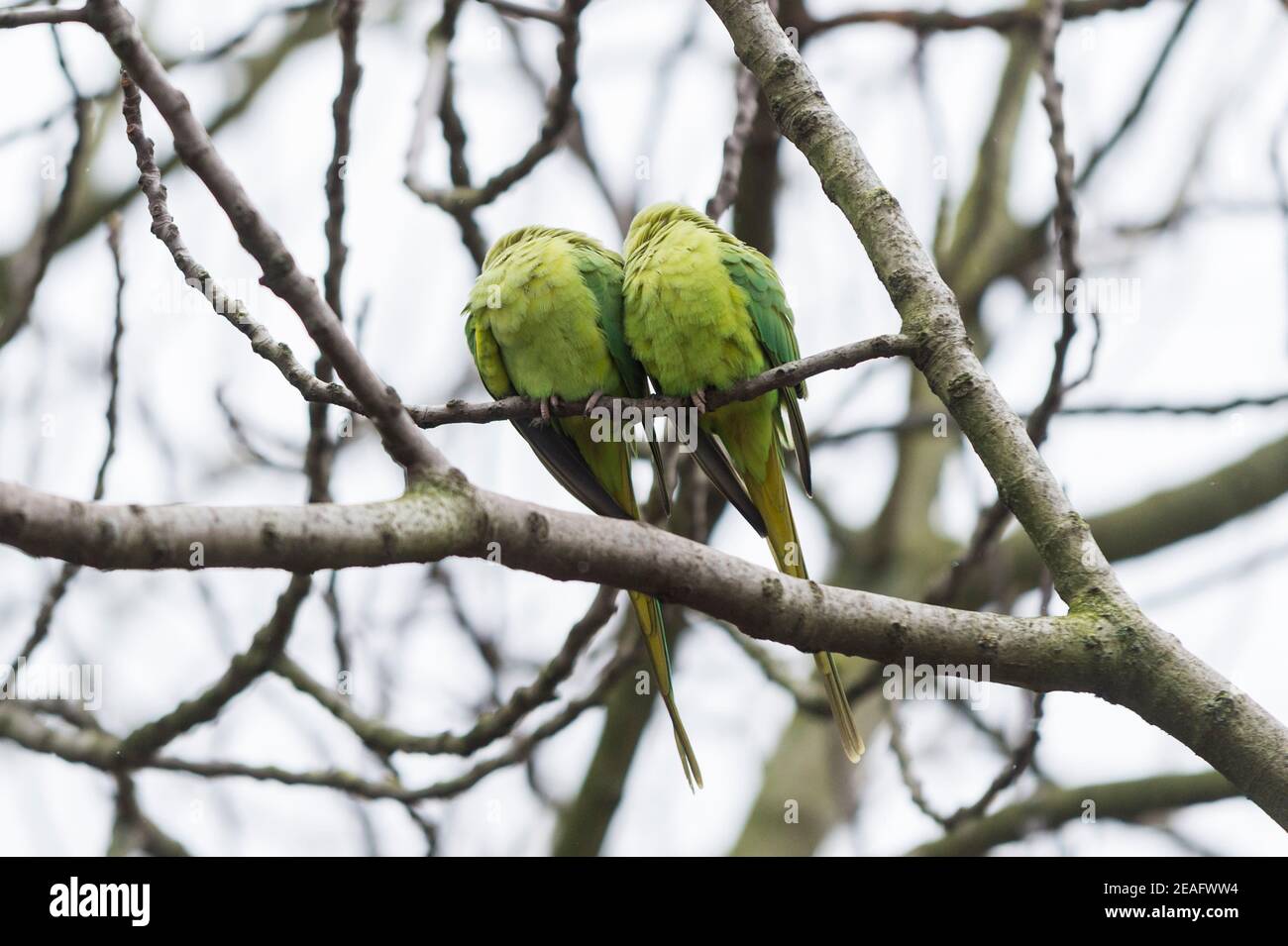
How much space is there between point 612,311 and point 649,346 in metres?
0.29

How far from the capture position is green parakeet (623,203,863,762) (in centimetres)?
427

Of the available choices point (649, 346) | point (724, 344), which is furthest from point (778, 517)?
point (649, 346)

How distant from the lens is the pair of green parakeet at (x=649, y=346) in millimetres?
4297

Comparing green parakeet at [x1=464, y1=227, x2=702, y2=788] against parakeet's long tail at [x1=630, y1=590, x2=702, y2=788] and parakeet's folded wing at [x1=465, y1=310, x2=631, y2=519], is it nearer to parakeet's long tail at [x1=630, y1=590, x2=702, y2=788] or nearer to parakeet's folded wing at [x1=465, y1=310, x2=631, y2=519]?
parakeet's folded wing at [x1=465, y1=310, x2=631, y2=519]

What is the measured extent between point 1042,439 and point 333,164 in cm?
289

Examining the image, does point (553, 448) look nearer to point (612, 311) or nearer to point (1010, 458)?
point (612, 311)

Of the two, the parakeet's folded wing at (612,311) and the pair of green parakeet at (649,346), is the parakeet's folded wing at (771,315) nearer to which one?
the pair of green parakeet at (649,346)

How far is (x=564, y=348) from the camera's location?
4379mm

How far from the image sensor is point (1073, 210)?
4.05 m

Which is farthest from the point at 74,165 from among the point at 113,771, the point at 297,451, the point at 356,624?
the point at 356,624

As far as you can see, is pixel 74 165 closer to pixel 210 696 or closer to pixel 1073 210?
pixel 210 696

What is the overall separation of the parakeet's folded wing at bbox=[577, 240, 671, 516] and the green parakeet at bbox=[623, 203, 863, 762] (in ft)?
0.25

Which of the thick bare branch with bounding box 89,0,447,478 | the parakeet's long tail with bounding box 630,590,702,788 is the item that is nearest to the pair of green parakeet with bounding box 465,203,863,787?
the parakeet's long tail with bounding box 630,590,702,788
